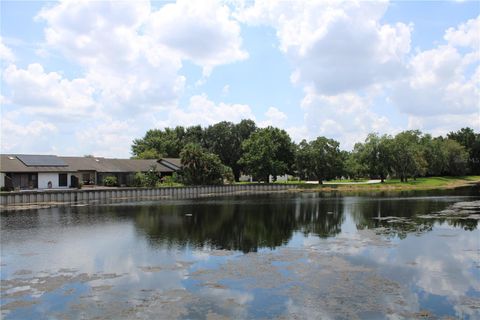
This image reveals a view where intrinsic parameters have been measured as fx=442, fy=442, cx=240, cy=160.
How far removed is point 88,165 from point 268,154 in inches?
1630

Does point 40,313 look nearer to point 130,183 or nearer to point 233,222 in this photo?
point 233,222

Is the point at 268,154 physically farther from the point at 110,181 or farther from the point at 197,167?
the point at 110,181

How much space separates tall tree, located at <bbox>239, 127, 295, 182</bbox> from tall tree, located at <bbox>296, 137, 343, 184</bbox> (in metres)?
4.67

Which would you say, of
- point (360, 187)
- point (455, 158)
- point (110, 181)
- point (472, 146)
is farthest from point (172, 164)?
point (472, 146)

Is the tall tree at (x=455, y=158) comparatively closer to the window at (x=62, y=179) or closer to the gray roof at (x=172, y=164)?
the gray roof at (x=172, y=164)

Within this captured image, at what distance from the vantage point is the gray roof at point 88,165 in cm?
7161

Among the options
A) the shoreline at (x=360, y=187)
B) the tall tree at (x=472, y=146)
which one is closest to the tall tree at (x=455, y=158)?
the tall tree at (x=472, y=146)

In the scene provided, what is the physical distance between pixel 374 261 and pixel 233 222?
20.1 metres

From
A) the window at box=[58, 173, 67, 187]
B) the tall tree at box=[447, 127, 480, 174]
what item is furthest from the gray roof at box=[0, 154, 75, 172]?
the tall tree at box=[447, 127, 480, 174]

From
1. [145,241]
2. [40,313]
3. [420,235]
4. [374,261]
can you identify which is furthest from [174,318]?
[420,235]

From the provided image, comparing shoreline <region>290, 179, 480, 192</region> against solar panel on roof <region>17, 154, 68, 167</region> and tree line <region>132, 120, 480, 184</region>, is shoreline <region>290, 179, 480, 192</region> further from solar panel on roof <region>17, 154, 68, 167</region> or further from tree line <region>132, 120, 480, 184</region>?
solar panel on roof <region>17, 154, 68, 167</region>

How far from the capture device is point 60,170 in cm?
7600

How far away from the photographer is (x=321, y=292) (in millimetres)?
18234

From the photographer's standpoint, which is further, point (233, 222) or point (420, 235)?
point (233, 222)
